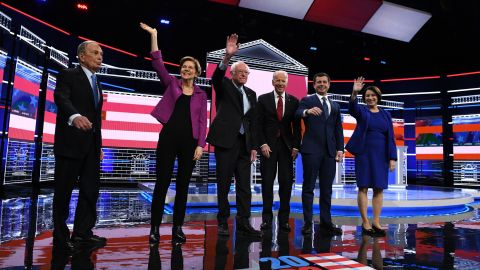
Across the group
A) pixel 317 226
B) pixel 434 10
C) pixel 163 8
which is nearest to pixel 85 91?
pixel 317 226

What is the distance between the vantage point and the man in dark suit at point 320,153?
9.86ft

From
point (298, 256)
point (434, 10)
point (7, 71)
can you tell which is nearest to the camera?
point (298, 256)

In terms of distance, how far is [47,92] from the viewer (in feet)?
21.6

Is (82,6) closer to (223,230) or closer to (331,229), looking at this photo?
(223,230)

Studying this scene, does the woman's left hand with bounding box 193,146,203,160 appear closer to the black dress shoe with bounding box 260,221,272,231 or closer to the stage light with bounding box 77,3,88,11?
the black dress shoe with bounding box 260,221,272,231

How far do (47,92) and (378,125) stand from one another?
6430 mm

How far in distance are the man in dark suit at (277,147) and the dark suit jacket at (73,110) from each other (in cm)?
144

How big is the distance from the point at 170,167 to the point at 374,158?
6.34 ft

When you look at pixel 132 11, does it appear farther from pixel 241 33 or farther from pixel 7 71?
pixel 7 71

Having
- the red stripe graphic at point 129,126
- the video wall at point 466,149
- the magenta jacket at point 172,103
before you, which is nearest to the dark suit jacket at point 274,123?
the magenta jacket at point 172,103

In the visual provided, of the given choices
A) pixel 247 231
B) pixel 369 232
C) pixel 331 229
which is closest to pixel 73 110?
pixel 247 231

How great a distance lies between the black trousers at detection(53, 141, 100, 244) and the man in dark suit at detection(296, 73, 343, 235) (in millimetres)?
1825

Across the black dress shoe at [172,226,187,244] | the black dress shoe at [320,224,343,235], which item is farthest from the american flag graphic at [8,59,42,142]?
the black dress shoe at [320,224,343,235]

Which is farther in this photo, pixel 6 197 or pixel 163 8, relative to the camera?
pixel 163 8
